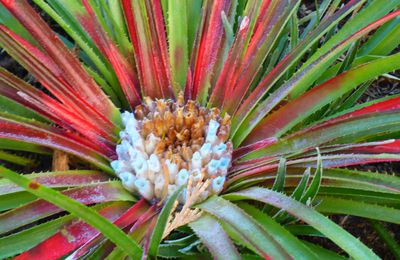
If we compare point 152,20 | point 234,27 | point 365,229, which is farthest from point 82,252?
point 365,229

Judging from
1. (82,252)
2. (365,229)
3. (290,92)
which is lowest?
(365,229)

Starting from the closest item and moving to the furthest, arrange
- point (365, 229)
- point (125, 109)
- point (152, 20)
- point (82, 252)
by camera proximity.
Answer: point (82, 252), point (152, 20), point (125, 109), point (365, 229)

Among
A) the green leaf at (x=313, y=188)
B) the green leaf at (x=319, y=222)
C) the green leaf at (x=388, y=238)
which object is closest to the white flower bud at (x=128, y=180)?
the green leaf at (x=319, y=222)

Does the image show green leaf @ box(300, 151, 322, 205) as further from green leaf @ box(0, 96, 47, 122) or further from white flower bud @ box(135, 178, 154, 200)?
green leaf @ box(0, 96, 47, 122)

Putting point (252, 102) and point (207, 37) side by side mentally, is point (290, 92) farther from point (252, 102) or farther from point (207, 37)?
point (207, 37)

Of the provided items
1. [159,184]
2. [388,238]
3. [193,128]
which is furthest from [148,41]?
[388,238]

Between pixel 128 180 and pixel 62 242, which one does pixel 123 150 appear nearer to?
pixel 128 180

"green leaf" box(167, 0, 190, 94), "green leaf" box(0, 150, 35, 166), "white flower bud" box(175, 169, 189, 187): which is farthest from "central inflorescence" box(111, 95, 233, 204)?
"green leaf" box(0, 150, 35, 166)
